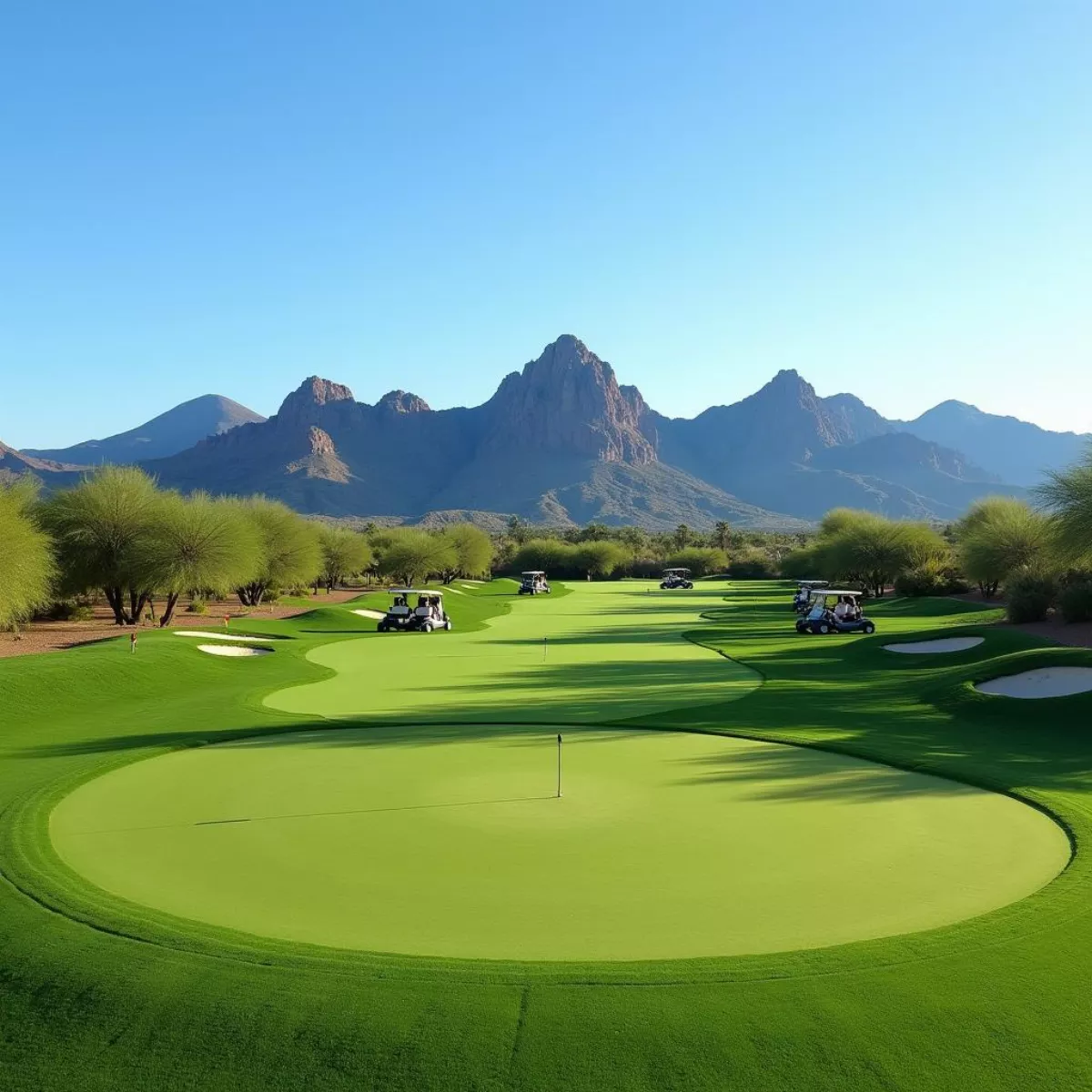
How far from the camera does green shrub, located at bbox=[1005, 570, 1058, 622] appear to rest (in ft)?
117

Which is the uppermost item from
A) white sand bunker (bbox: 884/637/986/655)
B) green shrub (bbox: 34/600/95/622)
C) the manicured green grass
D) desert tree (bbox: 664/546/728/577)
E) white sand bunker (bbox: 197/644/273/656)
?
desert tree (bbox: 664/546/728/577)

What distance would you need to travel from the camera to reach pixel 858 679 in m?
24.5

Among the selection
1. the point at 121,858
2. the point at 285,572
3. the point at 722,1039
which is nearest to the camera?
the point at 722,1039

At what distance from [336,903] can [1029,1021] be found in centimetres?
535

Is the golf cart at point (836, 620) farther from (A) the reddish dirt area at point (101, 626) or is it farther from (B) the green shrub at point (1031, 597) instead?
(A) the reddish dirt area at point (101, 626)

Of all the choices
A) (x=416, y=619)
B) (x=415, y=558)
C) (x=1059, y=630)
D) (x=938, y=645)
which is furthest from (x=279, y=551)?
(x=1059, y=630)

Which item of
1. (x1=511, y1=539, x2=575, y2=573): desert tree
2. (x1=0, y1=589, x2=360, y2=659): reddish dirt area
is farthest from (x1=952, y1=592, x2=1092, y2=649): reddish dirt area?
(x1=511, y1=539, x2=575, y2=573): desert tree

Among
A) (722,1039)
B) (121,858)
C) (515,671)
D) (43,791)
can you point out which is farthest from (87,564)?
(722,1039)

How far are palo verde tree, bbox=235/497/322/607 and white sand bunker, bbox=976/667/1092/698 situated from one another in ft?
134

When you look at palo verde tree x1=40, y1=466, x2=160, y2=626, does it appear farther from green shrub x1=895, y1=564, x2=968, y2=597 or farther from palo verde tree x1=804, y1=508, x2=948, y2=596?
palo verde tree x1=804, y1=508, x2=948, y2=596

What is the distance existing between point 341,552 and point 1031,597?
51969mm

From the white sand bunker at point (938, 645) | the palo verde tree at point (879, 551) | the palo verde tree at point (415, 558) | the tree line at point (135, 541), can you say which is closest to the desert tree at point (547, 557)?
the palo verde tree at point (415, 558)

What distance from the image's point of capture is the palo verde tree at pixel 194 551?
131ft

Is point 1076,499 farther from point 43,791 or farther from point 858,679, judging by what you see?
point 43,791
